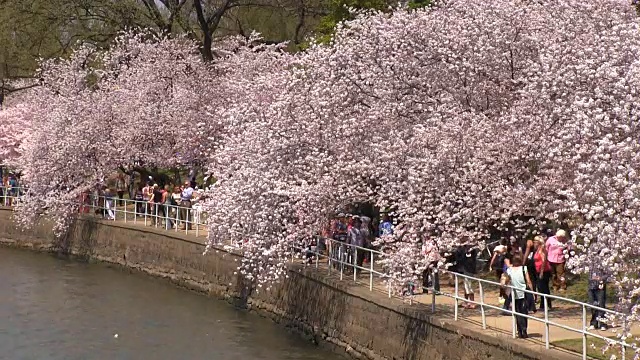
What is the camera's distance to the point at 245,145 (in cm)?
3041

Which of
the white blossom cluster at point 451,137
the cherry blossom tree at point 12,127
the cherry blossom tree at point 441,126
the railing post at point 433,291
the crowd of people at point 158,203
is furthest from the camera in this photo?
the cherry blossom tree at point 12,127

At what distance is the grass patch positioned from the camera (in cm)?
1850

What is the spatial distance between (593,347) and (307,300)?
1224 centimetres

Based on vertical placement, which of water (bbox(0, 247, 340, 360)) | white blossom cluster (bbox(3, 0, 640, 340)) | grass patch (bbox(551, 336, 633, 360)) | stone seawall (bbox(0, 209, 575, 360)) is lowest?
water (bbox(0, 247, 340, 360))

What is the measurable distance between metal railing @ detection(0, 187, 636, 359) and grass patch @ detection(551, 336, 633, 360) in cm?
14

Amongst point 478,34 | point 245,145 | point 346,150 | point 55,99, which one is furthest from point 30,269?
point 478,34

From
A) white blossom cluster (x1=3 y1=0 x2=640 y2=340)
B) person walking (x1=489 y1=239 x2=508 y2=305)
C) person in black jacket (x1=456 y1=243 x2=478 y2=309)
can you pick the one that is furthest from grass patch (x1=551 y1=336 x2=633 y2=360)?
person in black jacket (x1=456 y1=243 x2=478 y2=309)

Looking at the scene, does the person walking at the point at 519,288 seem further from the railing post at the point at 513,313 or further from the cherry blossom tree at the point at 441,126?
the cherry blossom tree at the point at 441,126

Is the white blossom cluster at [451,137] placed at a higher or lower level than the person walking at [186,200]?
higher

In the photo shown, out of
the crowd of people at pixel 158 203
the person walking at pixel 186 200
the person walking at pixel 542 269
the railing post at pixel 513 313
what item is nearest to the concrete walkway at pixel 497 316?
the railing post at pixel 513 313

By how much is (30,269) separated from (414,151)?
72.2 ft

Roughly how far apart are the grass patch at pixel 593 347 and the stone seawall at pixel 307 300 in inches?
20.8

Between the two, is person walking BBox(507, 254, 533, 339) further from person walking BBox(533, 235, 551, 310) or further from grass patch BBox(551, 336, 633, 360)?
person walking BBox(533, 235, 551, 310)

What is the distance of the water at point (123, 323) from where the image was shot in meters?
28.5
